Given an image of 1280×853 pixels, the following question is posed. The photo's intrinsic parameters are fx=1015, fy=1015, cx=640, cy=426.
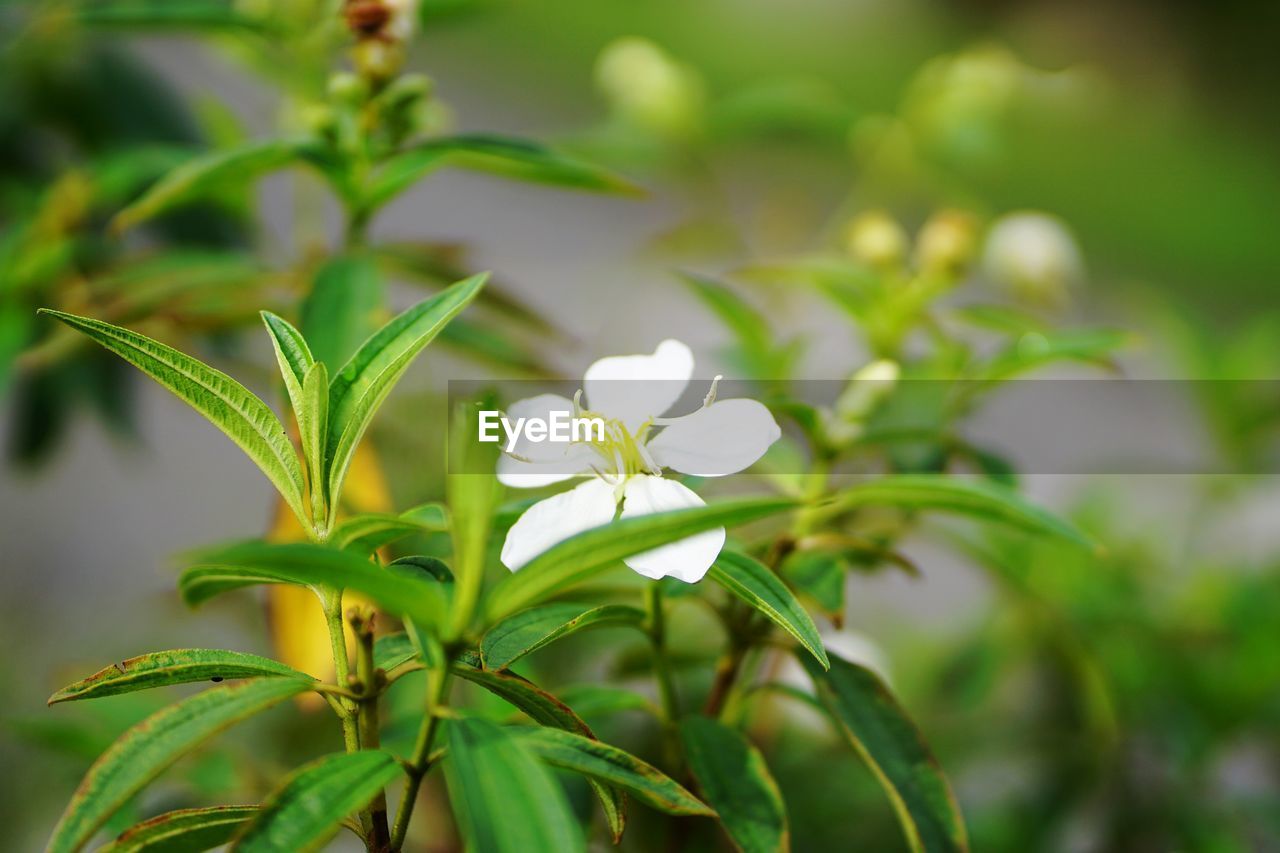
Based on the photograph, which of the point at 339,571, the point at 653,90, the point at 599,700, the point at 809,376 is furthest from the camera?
the point at 653,90

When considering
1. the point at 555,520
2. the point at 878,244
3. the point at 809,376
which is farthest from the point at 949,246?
the point at 555,520

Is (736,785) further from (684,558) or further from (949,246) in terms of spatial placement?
(949,246)

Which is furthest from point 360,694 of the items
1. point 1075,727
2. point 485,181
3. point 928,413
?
point 485,181

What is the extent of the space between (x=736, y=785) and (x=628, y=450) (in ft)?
0.47

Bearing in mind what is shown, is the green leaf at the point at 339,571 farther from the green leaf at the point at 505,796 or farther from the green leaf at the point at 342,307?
the green leaf at the point at 342,307

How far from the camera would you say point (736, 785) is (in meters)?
0.42

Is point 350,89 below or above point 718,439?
above

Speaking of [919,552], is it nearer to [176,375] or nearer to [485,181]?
[176,375]

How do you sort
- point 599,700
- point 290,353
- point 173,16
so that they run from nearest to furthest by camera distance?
1. point 290,353
2. point 599,700
3. point 173,16

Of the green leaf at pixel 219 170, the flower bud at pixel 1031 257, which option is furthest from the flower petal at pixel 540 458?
the flower bud at pixel 1031 257

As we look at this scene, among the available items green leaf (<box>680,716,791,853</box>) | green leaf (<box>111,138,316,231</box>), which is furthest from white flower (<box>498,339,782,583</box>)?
green leaf (<box>111,138,316,231</box>)

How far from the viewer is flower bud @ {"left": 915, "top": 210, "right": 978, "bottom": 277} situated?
0.65m

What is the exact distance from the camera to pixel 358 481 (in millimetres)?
583

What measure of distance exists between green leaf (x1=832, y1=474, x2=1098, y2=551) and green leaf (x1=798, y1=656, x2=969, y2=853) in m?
0.08
